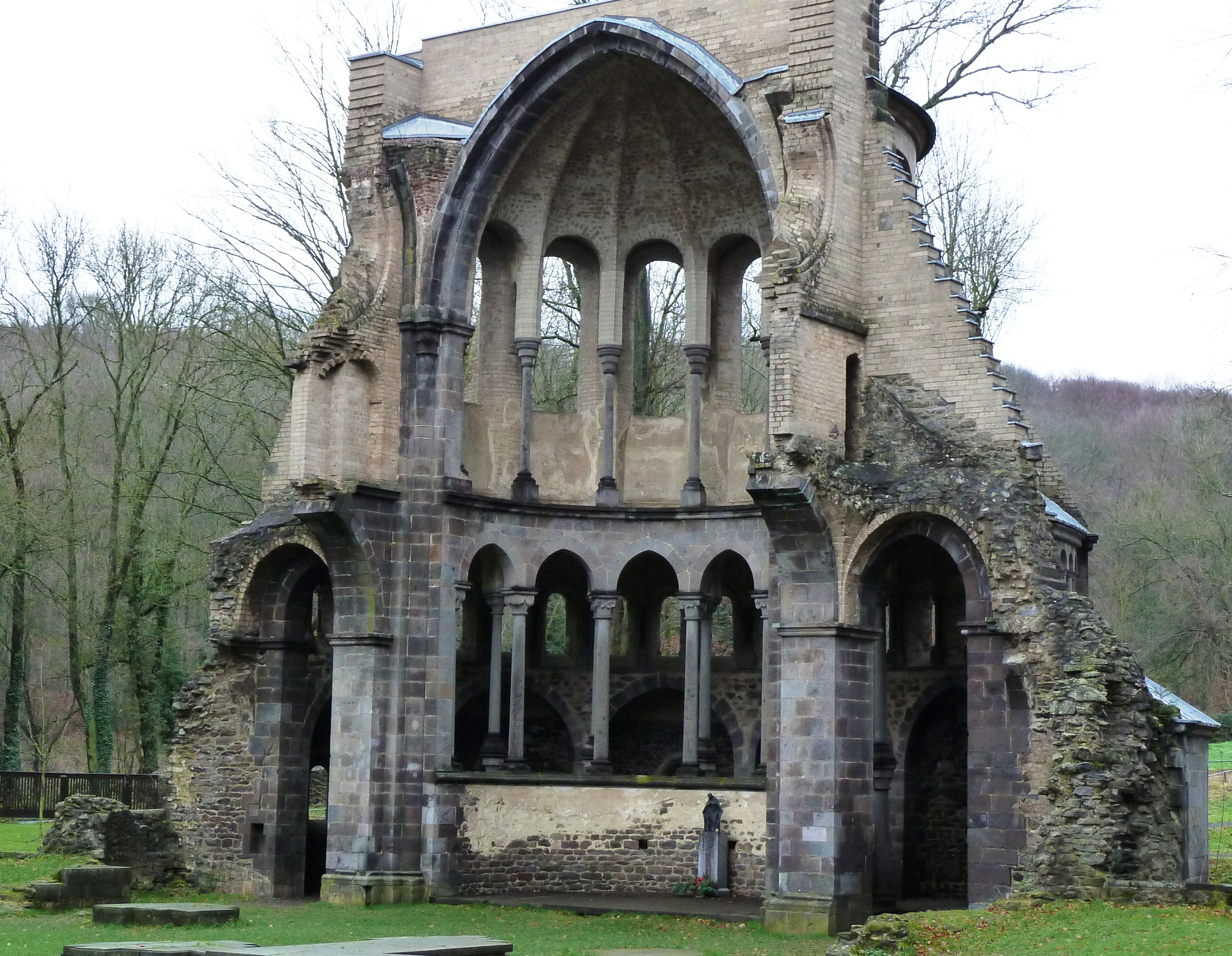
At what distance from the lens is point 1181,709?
1844cm

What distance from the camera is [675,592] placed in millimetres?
24203

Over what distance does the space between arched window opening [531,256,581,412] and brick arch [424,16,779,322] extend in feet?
29.1

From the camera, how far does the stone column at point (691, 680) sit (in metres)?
21.9

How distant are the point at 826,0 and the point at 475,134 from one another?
5053 mm

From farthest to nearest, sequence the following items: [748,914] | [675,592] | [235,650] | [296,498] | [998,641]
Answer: [675,592] → [235,650] → [296,498] → [748,914] → [998,641]

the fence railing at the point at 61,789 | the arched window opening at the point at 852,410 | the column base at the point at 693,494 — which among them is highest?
the arched window opening at the point at 852,410

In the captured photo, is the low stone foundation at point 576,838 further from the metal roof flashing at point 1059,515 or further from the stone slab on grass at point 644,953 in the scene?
the metal roof flashing at point 1059,515

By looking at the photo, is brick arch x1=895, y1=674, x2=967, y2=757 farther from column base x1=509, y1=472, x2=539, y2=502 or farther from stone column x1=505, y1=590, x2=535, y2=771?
column base x1=509, y1=472, x2=539, y2=502

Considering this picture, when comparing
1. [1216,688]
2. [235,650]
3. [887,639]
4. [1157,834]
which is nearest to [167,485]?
[235,650]

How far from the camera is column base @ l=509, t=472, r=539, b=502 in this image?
23.1m

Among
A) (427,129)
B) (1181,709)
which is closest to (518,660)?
(427,129)

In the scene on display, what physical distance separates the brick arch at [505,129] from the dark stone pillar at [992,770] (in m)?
6.56

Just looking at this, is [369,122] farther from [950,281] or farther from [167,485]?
[167,485]

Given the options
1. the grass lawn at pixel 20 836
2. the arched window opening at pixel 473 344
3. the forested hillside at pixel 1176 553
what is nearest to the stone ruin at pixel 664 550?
the arched window opening at pixel 473 344
